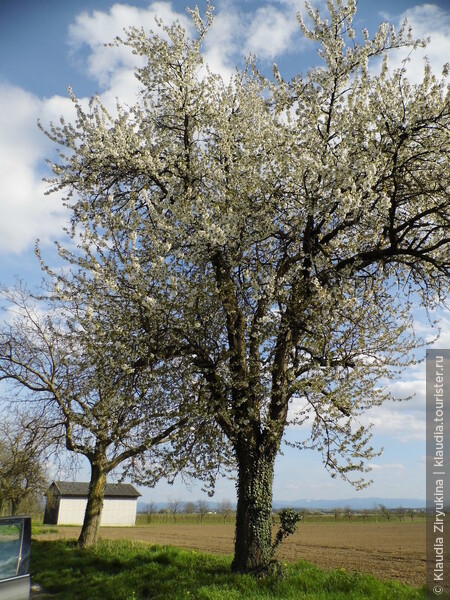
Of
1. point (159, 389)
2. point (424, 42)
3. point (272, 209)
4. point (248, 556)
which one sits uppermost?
point (424, 42)

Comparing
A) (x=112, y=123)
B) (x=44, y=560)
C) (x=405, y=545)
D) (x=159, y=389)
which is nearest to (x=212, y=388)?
(x=159, y=389)

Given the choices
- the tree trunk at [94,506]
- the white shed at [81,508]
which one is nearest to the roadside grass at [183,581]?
the tree trunk at [94,506]

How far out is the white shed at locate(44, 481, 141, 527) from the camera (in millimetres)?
57156

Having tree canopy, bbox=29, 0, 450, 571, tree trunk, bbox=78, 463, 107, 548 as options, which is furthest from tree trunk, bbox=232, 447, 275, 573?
tree trunk, bbox=78, 463, 107, 548

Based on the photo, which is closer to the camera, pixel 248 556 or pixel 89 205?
pixel 248 556

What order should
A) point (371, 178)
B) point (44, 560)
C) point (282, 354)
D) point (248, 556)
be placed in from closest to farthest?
point (371, 178), point (248, 556), point (282, 354), point (44, 560)

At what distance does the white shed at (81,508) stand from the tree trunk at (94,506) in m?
41.5

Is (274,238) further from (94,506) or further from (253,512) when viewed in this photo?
(94,506)

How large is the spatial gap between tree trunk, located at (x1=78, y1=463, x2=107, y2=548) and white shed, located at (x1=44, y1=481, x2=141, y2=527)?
4146 cm

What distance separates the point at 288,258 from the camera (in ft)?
35.2

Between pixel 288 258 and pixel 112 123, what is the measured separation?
5.22 meters

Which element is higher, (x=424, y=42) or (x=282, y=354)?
(x=424, y=42)

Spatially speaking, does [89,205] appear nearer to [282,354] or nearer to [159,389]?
[159,389]

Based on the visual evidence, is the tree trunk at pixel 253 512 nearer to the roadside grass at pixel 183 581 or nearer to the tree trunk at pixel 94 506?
the roadside grass at pixel 183 581
